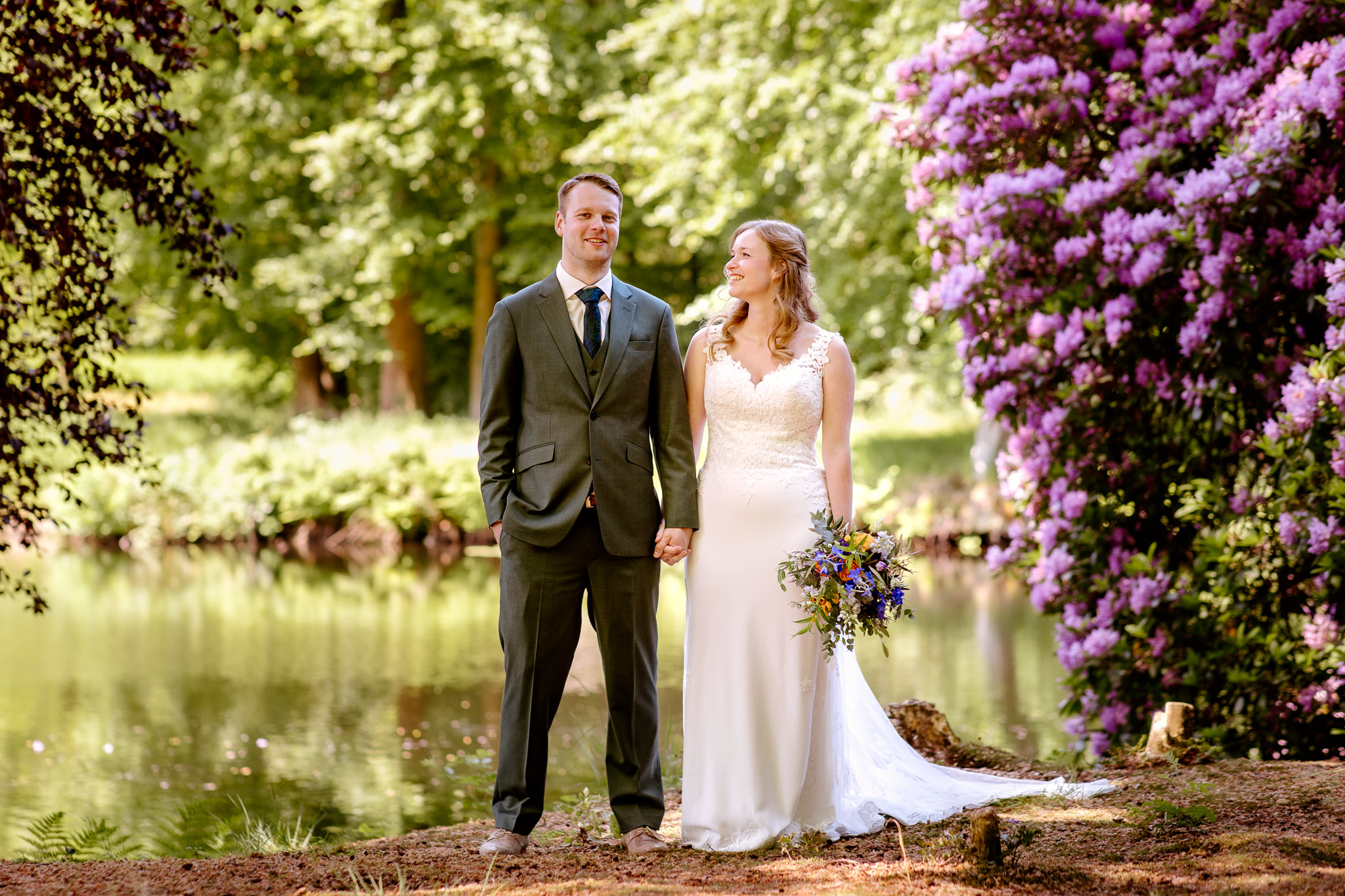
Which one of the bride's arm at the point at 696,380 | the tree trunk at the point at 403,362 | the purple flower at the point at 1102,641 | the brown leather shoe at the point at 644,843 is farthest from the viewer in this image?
the tree trunk at the point at 403,362

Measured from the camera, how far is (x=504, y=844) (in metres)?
4.30

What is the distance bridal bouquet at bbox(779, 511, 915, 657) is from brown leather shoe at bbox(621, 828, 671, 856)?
0.83 metres

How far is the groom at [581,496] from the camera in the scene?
14.1 ft

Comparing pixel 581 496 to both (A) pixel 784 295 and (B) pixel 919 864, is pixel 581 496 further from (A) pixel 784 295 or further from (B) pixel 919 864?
(B) pixel 919 864

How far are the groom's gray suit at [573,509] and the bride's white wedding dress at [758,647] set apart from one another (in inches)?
6.2

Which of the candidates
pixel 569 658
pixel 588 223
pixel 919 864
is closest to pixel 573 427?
pixel 588 223

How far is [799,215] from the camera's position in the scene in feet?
61.6

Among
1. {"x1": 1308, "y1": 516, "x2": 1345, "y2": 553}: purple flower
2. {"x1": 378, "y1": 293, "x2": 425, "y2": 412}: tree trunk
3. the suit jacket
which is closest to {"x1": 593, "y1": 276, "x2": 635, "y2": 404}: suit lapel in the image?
the suit jacket

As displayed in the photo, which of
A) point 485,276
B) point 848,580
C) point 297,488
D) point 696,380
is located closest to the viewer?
point 848,580

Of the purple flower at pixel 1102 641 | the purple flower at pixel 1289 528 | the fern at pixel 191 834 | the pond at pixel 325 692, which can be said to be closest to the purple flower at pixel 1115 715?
the purple flower at pixel 1102 641

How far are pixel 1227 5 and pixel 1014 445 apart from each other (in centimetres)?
241

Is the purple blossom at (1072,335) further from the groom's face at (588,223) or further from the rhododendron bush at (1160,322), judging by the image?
the groom's face at (588,223)

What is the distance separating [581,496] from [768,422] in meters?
0.72

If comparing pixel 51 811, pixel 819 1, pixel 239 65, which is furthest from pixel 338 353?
pixel 51 811
